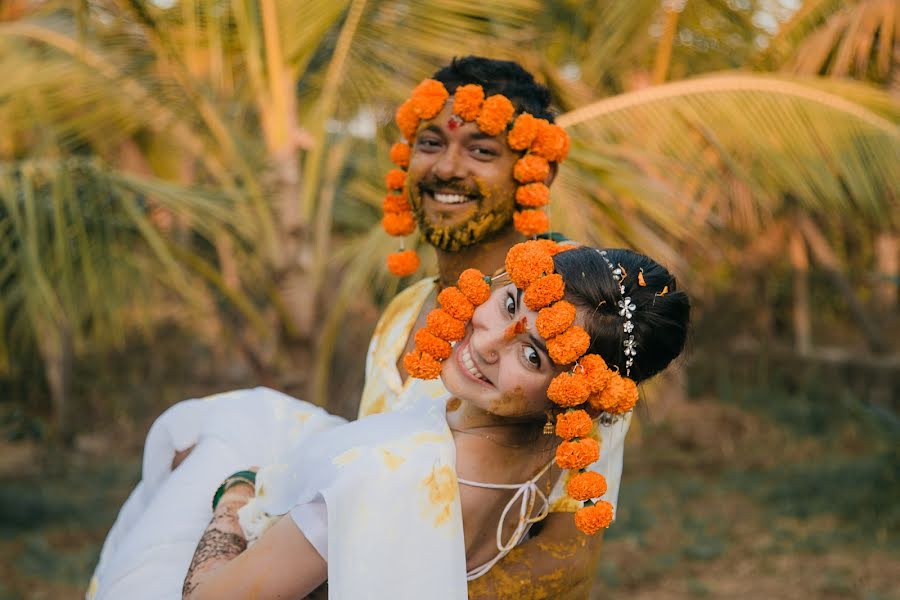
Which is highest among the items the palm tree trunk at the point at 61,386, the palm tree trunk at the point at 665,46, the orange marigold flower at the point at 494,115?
the palm tree trunk at the point at 665,46

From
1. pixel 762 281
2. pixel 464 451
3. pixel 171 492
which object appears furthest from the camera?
pixel 762 281

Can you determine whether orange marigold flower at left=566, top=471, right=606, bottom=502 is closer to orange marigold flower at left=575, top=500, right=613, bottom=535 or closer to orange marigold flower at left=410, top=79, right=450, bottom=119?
orange marigold flower at left=575, top=500, right=613, bottom=535

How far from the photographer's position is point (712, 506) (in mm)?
6875

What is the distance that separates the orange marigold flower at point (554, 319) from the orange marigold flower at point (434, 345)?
21 cm

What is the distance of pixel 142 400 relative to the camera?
32.4ft

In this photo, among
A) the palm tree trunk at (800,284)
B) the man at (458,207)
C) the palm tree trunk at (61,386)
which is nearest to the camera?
the man at (458,207)

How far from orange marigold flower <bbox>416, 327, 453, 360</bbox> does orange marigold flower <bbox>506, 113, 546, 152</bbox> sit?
761 mm

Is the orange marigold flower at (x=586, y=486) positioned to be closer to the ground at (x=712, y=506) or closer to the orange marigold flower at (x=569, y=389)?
the orange marigold flower at (x=569, y=389)

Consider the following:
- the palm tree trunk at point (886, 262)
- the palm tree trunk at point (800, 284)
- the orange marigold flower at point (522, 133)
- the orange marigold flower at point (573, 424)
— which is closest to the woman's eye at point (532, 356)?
the orange marigold flower at point (573, 424)

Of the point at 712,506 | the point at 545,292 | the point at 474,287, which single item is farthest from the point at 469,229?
the point at 712,506

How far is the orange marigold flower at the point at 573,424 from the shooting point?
169 cm

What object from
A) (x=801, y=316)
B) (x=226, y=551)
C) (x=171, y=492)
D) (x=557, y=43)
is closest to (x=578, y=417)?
(x=226, y=551)

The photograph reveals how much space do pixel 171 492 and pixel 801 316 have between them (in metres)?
8.60

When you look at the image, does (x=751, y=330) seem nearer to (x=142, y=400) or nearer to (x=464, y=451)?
(x=142, y=400)
